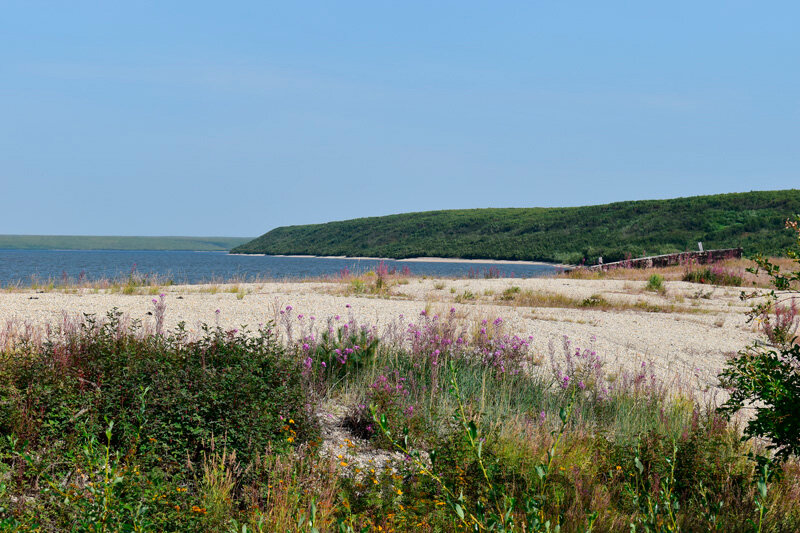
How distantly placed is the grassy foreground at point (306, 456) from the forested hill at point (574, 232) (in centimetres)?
4284

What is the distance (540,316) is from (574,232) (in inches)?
2952

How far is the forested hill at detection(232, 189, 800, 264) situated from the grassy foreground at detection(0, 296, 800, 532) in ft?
141

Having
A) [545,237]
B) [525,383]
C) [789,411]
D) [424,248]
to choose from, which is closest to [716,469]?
[789,411]

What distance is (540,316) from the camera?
469 inches

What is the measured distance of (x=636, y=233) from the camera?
2950 inches

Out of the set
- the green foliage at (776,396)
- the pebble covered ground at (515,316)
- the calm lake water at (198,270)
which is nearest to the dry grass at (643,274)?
the calm lake water at (198,270)

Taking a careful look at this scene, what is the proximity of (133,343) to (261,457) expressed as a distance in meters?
1.94

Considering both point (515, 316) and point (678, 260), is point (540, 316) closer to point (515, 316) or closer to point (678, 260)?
point (515, 316)

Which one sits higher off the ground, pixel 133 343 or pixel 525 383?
pixel 133 343

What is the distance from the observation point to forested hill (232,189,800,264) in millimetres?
62156

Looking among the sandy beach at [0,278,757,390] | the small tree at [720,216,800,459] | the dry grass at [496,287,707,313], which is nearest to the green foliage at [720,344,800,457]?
the small tree at [720,216,800,459]

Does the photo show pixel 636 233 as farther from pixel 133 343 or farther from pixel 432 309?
pixel 133 343

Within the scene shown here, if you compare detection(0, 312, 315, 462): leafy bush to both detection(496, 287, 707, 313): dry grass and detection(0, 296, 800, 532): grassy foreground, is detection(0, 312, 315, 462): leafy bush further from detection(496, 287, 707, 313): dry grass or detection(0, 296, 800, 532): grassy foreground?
detection(496, 287, 707, 313): dry grass

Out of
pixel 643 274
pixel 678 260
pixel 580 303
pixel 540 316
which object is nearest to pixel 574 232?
pixel 678 260
